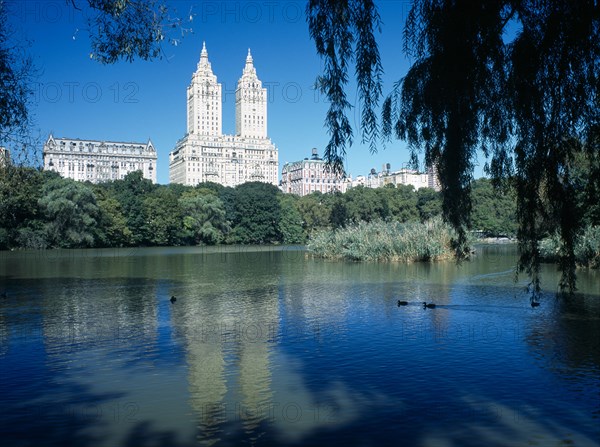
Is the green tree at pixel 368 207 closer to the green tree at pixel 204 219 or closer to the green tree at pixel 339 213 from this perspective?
the green tree at pixel 339 213

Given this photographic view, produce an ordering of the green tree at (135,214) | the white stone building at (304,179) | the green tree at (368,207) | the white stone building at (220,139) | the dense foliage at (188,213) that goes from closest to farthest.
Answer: the dense foliage at (188,213)
the green tree at (135,214)
the green tree at (368,207)
the white stone building at (304,179)
the white stone building at (220,139)

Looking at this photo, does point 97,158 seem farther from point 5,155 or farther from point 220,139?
point 5,155

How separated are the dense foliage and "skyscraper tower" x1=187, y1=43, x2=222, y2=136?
7659 cm

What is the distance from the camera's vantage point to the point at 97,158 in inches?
6097

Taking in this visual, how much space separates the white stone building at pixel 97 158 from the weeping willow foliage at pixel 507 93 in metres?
147

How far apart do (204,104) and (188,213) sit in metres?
98.7

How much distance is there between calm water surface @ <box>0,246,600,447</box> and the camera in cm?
705

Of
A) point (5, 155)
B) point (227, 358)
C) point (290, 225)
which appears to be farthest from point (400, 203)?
point (227, 358)

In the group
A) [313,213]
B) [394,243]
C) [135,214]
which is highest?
[313,213]

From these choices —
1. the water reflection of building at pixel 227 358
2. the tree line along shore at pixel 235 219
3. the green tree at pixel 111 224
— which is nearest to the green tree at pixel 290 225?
the tree line along shore at pixel 235 219

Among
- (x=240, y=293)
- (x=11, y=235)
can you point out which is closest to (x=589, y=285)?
(x=240, y=293)

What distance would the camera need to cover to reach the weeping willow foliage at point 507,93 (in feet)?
19.2

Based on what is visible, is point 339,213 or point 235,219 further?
point 235,219

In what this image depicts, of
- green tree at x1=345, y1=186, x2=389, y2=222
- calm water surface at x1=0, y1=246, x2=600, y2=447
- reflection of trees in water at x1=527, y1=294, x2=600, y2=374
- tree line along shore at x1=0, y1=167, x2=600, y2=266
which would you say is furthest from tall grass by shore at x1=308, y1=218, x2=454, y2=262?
green tree at x1=345, y1=186, x2=389, y2=222
